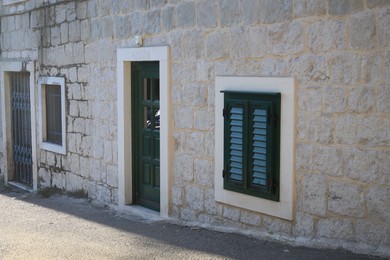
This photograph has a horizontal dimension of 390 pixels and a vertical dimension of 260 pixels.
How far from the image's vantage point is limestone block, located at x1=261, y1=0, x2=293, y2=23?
579 cm

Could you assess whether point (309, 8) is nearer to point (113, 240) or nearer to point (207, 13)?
point (207, 13)

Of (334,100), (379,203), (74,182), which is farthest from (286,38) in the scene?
(74,182)

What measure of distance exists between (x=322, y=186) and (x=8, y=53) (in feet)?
25.3

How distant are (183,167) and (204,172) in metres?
0.40

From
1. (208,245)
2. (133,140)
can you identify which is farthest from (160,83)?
(208,245)

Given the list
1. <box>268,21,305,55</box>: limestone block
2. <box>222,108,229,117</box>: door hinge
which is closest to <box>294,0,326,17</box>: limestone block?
<box>268,21,305,55</box>: limestone block

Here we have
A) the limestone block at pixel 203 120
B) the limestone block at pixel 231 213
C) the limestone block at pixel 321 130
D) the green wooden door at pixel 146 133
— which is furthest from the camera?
the green wooden door at pixel 146 133

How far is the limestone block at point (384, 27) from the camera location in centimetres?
503

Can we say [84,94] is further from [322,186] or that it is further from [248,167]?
[322,186]

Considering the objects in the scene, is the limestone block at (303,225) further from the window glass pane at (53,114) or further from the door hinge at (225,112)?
the window glass pane at (53,114)

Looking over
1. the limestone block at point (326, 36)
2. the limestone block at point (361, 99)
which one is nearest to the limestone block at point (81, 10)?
the limestone block at point (326, 36)

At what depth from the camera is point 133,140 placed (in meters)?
8.29

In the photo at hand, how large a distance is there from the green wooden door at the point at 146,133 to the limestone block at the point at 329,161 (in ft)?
9.12

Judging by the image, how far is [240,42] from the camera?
249 inches
